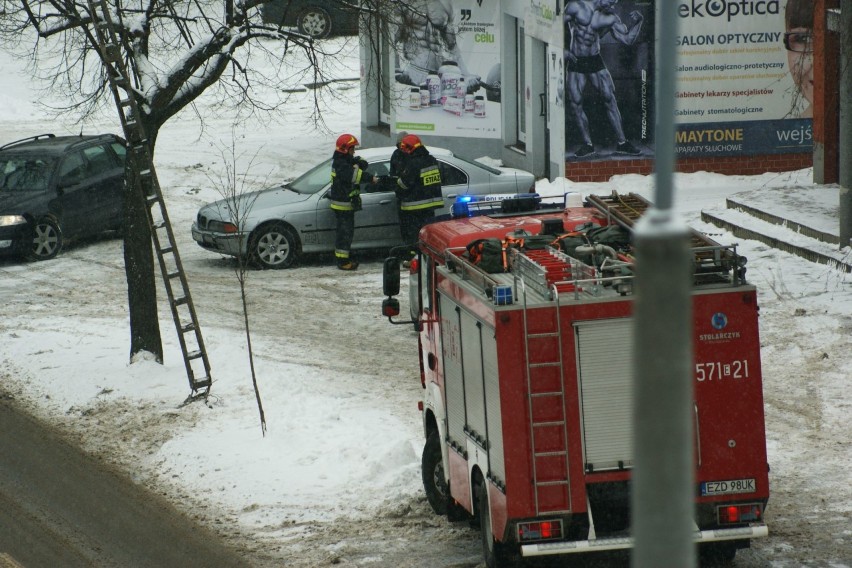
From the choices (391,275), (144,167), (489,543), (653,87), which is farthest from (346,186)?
(489,543)

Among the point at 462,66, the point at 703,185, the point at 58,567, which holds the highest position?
the point at 462,66

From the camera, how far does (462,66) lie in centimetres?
2431

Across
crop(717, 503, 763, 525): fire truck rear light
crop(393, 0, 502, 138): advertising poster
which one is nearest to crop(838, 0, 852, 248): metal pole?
crop(717, 503, 763, 525): fire truck rear light

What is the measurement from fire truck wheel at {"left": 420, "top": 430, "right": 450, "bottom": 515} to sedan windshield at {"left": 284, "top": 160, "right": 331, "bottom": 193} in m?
9.07

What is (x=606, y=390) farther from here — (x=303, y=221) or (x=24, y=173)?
(x=24, y=173)

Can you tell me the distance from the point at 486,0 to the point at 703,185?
5676mm

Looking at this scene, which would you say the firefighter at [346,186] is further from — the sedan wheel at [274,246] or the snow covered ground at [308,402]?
the sedan wheel at [274,246]

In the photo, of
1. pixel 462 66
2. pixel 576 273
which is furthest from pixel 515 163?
pixel 576 273

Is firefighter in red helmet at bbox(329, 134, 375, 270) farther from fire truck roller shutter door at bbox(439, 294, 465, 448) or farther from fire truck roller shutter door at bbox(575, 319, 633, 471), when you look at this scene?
fire truck roller shutter door at bbox(575, 319, 633, 471)

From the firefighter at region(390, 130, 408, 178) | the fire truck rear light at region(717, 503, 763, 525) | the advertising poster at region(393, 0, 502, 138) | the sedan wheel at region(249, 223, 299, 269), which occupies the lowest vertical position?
the fire truck rear light at region(717, 503, 763, 525)

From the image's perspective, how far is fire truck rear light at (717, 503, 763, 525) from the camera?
7352 mm

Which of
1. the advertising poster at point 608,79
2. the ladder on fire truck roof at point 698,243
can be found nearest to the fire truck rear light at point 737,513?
the ladder on fire truck roof at point 698,243

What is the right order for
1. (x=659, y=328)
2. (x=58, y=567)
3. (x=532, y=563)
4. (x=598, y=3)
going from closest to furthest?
1. (x=659, y=328)
2. (x=532, y=563)
3. (x=58, y=567)
4. (x=598, y=3)

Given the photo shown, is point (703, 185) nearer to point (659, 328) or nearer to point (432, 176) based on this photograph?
point (432, 176)
